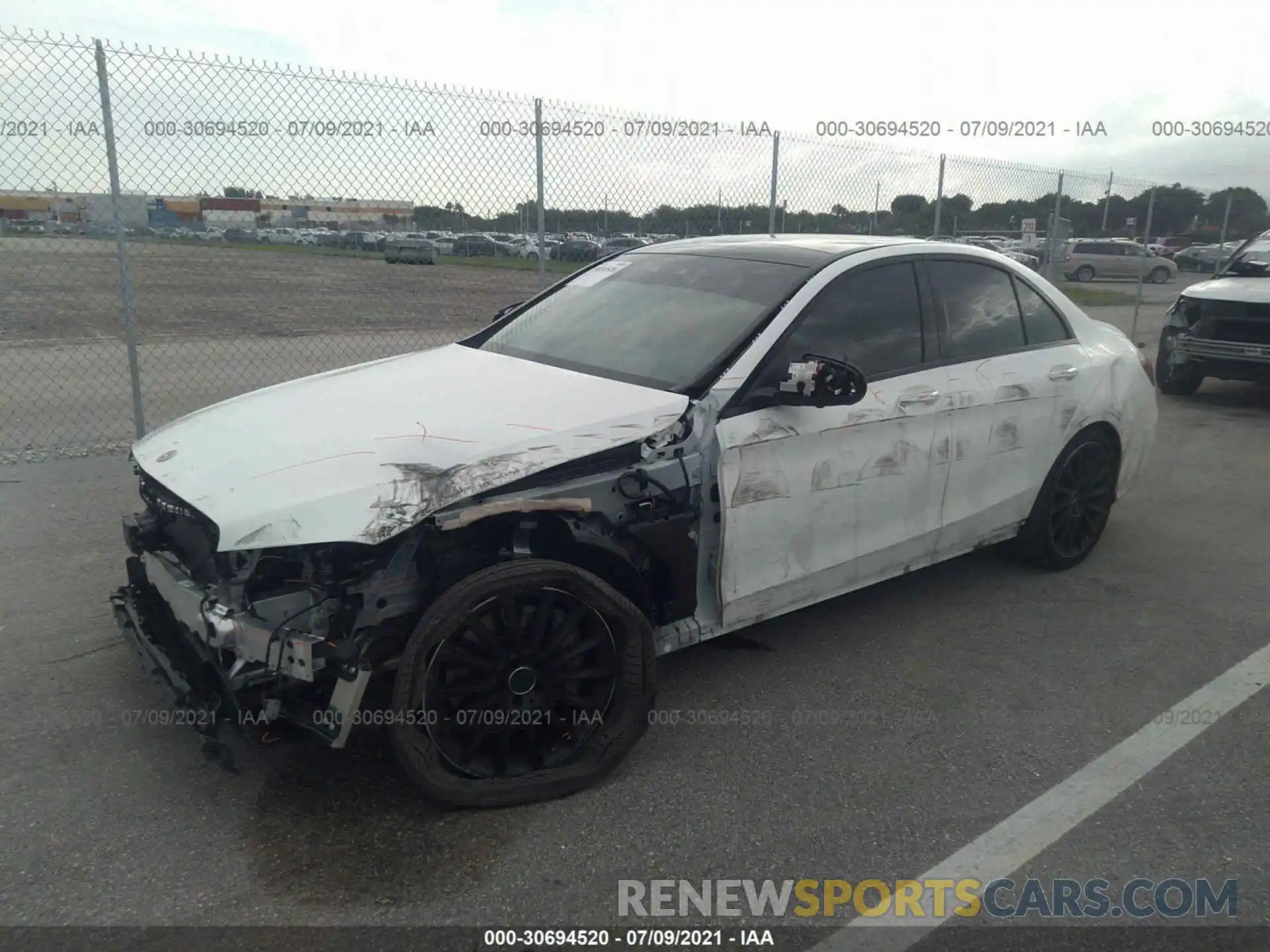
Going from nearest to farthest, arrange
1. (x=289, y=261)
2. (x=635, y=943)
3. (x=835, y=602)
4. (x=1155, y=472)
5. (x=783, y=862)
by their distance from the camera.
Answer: (x=635, y=943) → (x=783, y=862) → (x=835, y=602) → (x=1155, y=472) → (x=289, y=261)

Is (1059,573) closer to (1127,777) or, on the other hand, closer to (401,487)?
(1127,777)

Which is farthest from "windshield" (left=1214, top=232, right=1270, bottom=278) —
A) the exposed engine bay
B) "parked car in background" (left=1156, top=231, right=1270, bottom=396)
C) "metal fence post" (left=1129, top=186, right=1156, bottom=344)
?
the exposed engine bay

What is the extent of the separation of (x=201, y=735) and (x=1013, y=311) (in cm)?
391

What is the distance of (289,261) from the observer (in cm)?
1142

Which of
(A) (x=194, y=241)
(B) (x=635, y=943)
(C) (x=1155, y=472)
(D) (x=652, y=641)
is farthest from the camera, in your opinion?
(A) (x=194, y=241)

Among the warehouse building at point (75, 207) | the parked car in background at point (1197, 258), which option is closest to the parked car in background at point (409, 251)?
the warehouse building at point (75, 207)

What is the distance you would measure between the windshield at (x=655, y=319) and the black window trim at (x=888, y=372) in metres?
0.11

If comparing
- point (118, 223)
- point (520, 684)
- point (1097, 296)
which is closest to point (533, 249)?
point (118, 223)

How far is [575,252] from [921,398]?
4.86 meters

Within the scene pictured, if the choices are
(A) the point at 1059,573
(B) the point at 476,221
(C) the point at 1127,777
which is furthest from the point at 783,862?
(B) the point at 476,221

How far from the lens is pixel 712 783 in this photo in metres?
3.13

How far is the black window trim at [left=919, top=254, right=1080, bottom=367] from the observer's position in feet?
13.9

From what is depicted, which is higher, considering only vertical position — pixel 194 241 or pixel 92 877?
pixel 194 241

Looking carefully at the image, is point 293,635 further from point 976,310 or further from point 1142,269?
point 1142,269
